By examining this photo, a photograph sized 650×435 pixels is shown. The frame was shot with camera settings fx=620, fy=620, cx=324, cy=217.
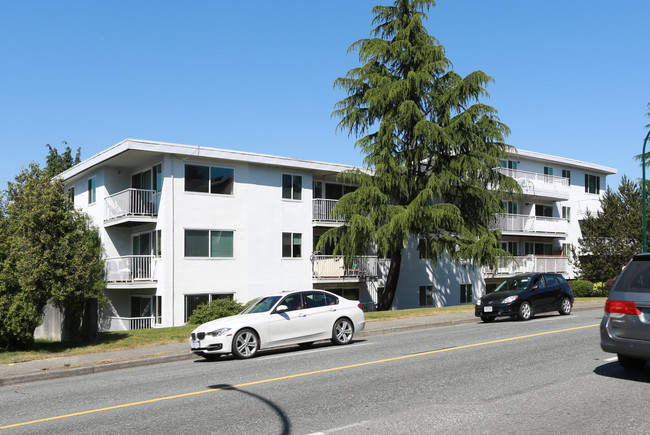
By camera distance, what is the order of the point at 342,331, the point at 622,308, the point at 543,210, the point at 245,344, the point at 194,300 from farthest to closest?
A: the point at 543,210 < the point at 194,300 < the point at 342,331 < the point at 245,344 < the point at 622,308

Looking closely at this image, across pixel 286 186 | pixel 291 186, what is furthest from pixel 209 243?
pixel 291 186

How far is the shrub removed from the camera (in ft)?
125

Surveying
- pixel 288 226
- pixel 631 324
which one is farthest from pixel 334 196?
pixel 631 324

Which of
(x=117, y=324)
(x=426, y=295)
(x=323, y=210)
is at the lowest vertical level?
(x=117, y=324)

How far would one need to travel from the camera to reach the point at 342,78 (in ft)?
98.9

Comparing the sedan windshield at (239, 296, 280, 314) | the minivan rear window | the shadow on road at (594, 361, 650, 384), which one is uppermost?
the minivan rear window

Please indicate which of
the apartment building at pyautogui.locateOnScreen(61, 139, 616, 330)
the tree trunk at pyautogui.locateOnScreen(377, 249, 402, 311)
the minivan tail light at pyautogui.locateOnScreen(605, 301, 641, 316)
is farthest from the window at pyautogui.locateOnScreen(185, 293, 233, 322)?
the minivan tail light at pyautogui.locateOnScreen(605, 301, 641, 316)

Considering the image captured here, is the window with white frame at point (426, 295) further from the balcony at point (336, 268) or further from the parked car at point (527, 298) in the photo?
the parked car at point (527, 298)

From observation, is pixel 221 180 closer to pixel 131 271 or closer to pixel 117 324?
pixel 131 271

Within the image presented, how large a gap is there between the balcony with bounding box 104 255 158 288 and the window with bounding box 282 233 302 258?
635 cm

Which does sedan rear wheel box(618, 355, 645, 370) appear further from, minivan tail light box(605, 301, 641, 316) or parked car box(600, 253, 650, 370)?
minivan tail light box(605, 301, 641, 316)

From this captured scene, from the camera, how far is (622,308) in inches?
348

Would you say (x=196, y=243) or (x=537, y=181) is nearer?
(x=196, y=243)

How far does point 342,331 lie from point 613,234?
97.1ft
